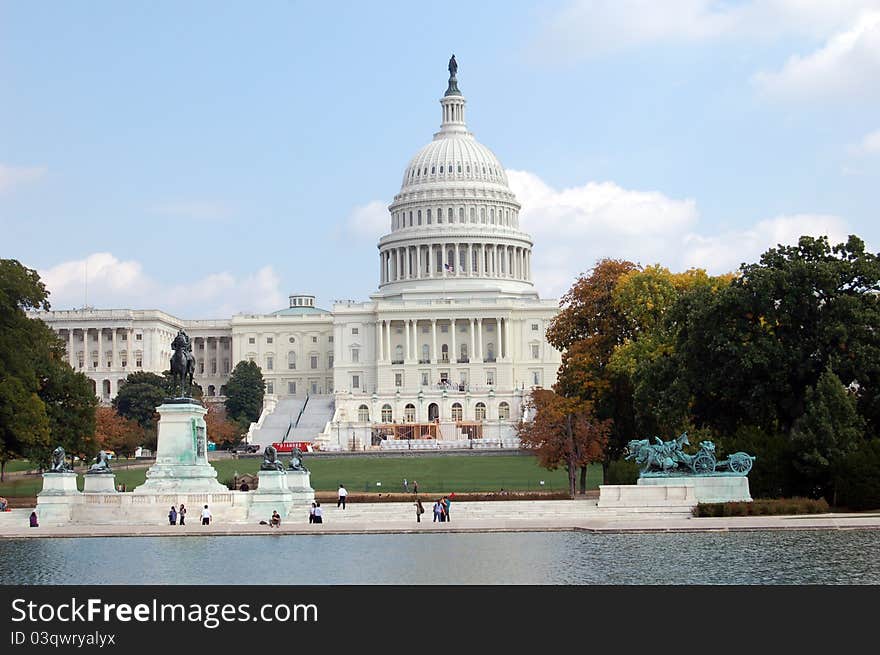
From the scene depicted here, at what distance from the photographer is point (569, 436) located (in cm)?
6688

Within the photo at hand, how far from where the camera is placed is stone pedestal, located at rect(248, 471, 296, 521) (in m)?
54.4

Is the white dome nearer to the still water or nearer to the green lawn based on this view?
the green lawn

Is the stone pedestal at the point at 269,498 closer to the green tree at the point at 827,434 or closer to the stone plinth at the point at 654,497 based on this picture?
the stone plinth at the point at 654,497

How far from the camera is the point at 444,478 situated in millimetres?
83500

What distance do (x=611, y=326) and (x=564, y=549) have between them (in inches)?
1431

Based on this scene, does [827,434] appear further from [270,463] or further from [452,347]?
[452,347]

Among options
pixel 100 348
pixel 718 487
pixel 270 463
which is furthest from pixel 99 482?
pixel 100 348

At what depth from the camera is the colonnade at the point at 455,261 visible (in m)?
183

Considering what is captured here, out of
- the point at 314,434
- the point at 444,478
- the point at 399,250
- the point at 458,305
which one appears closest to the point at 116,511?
the point at 444,478

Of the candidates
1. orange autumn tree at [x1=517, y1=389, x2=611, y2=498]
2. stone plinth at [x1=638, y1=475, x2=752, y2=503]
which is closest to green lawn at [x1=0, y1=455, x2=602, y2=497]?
orange autumn tree at [x1=517, y1=389, x2=611, y2=498]

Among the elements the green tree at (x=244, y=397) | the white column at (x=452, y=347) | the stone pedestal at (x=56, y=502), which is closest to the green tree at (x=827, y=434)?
the stone pedestal at (x=56, y=502)

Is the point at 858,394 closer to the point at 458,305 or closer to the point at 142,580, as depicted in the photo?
the point at 142,580

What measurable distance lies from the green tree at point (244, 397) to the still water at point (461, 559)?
111 m
